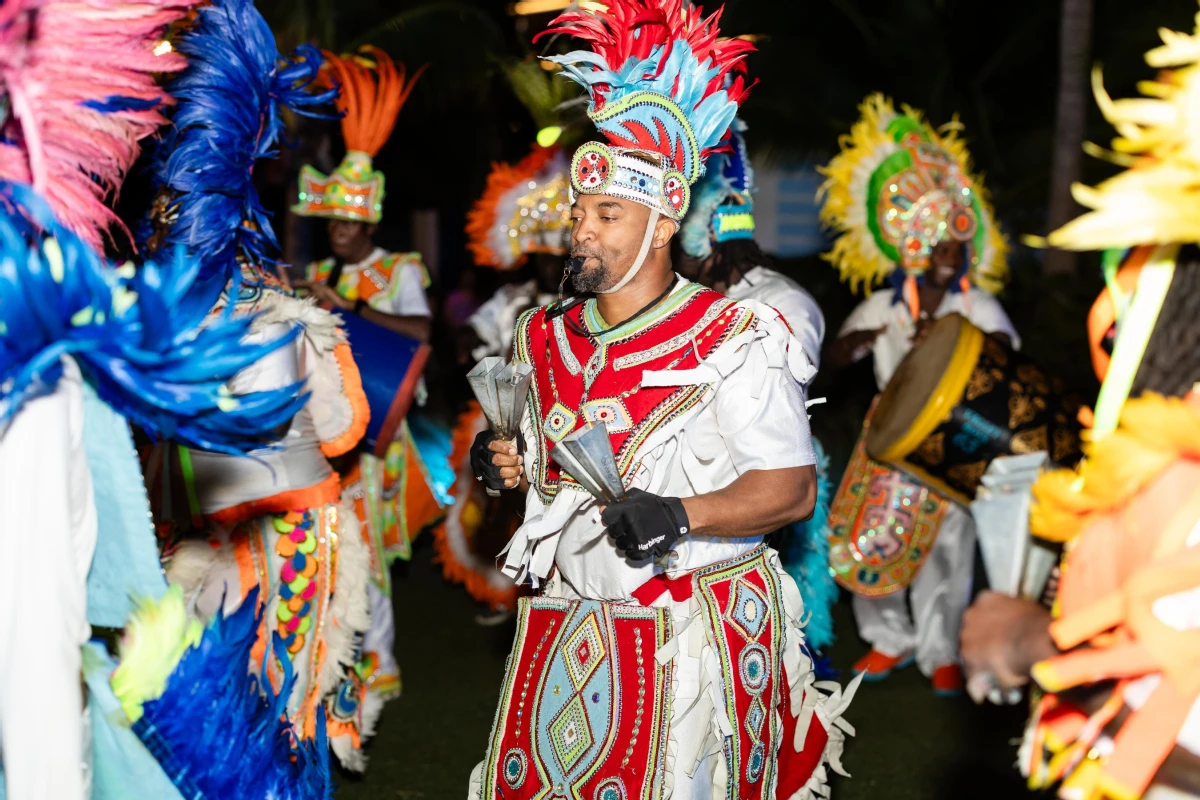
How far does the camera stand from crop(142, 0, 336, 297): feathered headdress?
13.2ft

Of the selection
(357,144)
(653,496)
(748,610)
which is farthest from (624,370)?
(357,144)

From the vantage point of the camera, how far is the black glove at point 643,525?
2803mm

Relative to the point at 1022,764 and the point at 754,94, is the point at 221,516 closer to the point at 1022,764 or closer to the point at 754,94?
the point at 1022,764

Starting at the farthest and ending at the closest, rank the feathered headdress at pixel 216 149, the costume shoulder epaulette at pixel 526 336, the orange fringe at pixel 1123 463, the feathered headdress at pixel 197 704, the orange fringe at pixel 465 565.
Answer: the orange fringe at pixel 465 565 → the feathered headdress at pixel 216 149 → the costume shoulder epaulette at pixel 526 336 → the feathered headdress at pixel 197 704 → the orange fringe at pixel 1123 463

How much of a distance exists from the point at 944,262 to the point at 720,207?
2.18m

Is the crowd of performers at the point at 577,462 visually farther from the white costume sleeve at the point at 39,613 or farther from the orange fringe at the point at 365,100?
the orange fringe at the point at 365,100

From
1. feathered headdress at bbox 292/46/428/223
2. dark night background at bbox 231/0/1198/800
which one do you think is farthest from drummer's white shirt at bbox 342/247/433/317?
dark night background at bbox 231/0/1198/800

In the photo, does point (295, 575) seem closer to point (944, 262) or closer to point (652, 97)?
point (652, 97)

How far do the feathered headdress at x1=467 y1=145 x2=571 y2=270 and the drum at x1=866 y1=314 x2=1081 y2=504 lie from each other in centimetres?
299

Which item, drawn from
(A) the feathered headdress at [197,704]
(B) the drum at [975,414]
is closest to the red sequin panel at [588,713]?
(A) the feathered headdress at [197,704]

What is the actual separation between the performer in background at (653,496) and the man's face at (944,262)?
388 centimetres

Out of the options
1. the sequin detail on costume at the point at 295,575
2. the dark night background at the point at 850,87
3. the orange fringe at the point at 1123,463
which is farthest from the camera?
the dark night background at the point at 850,87

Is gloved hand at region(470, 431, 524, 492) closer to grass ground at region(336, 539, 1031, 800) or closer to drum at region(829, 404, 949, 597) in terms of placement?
grass ground at region(336, 539, 1031, 800)

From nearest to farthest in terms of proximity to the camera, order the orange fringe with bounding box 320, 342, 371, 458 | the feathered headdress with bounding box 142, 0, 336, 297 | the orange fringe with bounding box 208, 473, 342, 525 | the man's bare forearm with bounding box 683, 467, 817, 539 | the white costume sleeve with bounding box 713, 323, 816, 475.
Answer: the man's bare forearm with bounding box 683, 467, 817, 539, the white costume sleeve with bounding box 713, 323, 816, 475, the feathered headdress with bounding box 142, 0, 336, 297, the orange fringe with bounding box 208, 473, 342, 525, the orange fringe with bounding box 320, 342, 371, 458
